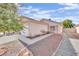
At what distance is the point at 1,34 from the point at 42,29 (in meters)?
0.34

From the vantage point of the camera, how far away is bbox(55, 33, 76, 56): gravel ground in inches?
55.4

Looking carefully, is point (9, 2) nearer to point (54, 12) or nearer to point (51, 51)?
point (54, 12)

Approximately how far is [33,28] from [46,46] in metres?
0.18

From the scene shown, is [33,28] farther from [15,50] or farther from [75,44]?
[75,44]

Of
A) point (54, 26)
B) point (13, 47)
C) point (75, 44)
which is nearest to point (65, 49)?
point (75, 44)

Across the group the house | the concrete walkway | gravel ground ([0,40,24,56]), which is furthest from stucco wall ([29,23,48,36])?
the concrete walkway

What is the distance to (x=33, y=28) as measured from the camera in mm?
1438

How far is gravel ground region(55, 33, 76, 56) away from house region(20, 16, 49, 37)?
171mm

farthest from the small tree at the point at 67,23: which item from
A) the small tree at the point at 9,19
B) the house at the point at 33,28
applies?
the small tree at the point at 9,19

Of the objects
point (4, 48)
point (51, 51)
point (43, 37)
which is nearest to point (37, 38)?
point (43, 37)

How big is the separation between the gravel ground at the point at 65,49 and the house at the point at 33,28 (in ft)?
0.56

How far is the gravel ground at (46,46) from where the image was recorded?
4.66 ft

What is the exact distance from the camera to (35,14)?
145cm

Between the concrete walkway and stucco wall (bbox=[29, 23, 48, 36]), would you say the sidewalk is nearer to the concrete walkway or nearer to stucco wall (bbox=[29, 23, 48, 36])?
stucco wall (bbox=[29, 23, 48, 36])
